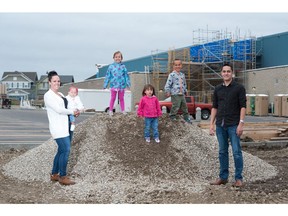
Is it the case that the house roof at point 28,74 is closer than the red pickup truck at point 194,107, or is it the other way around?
the red pickup truck at point 194,107

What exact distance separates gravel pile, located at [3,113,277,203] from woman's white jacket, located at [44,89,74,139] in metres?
1.01

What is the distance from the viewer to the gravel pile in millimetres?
7634

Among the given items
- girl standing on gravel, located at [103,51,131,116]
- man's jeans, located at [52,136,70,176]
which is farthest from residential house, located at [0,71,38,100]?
man's jeans, located at [52,136,70,176]

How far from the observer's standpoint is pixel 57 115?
25.5 ft

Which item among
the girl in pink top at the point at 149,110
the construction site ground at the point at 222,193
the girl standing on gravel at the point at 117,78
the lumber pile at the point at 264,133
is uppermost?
the girl standing on gravel at the point at 117,78

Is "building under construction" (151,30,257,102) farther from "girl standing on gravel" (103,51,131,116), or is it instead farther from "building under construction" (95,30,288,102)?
"girl standing on gravel" (103,51,131,116)

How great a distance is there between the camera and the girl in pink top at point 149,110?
9398mm

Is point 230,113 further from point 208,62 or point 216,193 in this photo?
point 208,62

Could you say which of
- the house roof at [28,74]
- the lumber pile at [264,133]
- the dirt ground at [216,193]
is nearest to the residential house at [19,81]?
the house roof at [28,74]

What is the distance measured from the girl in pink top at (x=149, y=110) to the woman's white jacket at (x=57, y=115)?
2044 millimetres

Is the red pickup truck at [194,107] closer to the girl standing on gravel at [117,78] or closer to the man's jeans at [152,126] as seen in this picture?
the girl standing on gravel at [117,78]

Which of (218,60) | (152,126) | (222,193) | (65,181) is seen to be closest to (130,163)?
(152,126)

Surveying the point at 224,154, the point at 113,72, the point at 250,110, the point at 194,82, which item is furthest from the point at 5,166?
the point at 194,82

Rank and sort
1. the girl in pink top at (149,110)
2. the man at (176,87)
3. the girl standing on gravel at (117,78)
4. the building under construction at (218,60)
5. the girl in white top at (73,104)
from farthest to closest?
the building under construction at (218,60) < the girl standing on gravel at (117,78) < the man at (176,87) < the girl in pink top at (149,110) < the girl in white top at (73,104)
